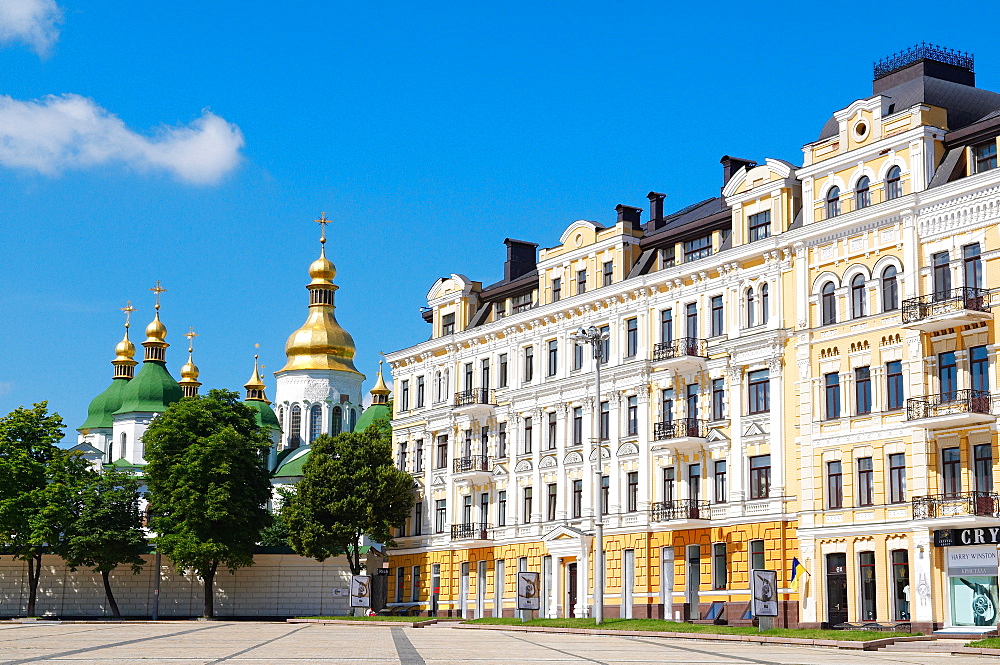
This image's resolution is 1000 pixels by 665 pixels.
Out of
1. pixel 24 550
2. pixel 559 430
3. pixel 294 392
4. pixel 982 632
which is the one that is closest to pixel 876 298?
pixel 982 632

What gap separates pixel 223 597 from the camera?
7962 cm

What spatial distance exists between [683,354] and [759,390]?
14.3 ft

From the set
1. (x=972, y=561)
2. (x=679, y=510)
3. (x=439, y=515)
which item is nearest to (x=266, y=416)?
(x=439, y=515)

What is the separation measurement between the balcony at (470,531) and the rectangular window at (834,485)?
2312 cm

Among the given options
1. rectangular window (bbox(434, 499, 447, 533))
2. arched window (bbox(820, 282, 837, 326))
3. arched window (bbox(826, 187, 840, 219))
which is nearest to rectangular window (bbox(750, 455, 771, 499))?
arched window (bbox(820, 282, 837, 326))

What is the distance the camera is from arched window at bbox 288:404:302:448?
4498 inches

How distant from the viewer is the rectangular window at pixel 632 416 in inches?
2392

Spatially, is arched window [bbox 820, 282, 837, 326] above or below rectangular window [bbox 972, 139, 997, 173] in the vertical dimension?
below

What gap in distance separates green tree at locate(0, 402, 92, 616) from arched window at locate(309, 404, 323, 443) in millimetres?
34743

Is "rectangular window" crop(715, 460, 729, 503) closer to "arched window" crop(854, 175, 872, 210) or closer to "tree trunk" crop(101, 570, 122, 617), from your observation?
"arched window" crop(854, 175, 872, 210)

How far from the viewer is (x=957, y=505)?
148 feet

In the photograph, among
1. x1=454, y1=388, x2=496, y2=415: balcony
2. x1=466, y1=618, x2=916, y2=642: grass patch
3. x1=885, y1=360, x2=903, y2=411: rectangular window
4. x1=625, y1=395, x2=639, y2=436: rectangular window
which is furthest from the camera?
x1=454, y1=388, x2=496, y2=415: balcony

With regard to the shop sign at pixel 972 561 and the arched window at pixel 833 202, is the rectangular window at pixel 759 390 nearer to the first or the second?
the arched window at pixel 833 202

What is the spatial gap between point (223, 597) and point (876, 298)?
46.0 meters
